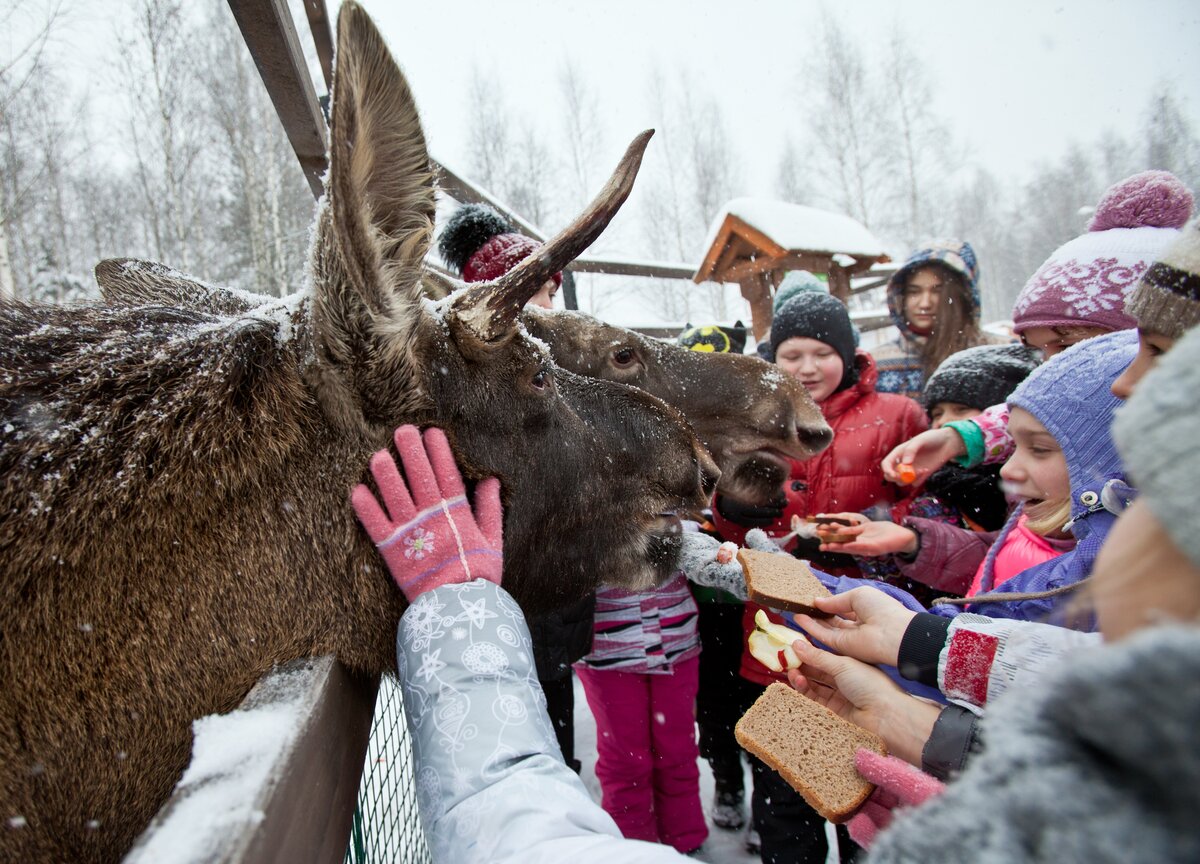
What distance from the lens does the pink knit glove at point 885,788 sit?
1.42 m

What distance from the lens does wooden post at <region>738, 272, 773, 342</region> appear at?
737 centimetres

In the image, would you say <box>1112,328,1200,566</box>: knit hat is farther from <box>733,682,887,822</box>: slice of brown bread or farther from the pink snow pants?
the pink snow pants

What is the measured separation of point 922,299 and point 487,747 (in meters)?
4.35

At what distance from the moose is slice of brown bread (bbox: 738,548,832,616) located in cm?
72

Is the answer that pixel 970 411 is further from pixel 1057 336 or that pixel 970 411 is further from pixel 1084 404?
pixel 1084 404

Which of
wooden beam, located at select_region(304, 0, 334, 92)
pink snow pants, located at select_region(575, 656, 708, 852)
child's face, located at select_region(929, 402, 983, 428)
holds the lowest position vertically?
pink snow pants, located at select_region(575, 656, 708, 852)

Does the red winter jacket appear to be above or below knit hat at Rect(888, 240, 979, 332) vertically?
below

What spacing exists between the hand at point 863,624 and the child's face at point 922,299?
3120 millimetres

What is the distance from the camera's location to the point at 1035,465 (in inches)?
81.8

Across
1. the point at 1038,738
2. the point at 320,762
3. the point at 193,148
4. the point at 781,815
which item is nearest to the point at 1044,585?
the point at 781,815

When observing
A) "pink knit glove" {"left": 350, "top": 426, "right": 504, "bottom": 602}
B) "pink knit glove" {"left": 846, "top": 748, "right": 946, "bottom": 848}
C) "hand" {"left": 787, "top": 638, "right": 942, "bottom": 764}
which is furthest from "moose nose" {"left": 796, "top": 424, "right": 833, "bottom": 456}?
"pink knit glove" {"left": 350, "top": 426, "right": 504, "bottom": 602}

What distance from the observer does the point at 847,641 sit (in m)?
1.80

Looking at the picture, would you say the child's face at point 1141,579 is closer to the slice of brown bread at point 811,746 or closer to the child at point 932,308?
the slice of brown bread at point 811,746

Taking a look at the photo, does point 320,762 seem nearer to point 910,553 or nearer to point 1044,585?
point 1044,585
